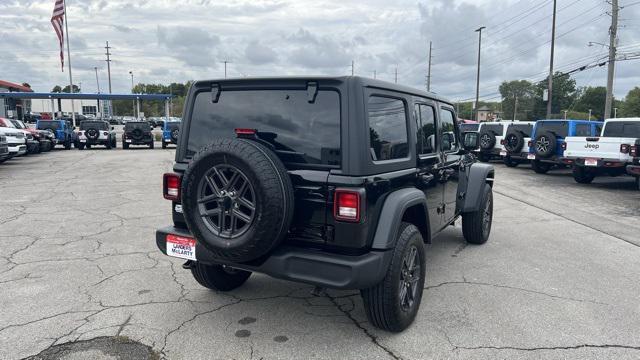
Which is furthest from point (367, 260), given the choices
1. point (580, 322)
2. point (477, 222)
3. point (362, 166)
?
point (477, 222)

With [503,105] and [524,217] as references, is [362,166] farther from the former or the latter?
[503,105]

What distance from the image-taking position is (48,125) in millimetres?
24922

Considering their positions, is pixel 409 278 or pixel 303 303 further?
pixel 303 303

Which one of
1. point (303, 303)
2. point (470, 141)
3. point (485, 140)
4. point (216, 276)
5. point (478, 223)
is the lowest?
point (303, 303)

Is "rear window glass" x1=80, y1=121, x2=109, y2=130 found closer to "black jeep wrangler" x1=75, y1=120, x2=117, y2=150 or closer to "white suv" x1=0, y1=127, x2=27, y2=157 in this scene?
"black jeep wrangler" x1=75, y1=120, x2=117, y2=150

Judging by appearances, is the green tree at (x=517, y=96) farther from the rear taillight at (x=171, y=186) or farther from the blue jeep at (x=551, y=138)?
the rear taillight at (x=171, y=186)

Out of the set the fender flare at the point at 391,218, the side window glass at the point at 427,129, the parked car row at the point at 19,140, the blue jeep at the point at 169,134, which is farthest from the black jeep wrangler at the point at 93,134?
the fender flare at the point at 391,218

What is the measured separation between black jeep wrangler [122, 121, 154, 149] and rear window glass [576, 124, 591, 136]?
2062 centimetres

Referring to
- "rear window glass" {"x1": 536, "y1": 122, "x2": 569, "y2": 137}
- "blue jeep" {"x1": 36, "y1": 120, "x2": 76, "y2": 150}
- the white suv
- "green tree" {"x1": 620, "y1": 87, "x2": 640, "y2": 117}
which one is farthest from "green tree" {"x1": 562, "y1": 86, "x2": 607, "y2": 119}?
the white suv

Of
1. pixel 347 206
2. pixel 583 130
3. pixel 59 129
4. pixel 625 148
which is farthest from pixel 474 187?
pixel 59 129

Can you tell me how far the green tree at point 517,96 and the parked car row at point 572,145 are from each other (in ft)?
372

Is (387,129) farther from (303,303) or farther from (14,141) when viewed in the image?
(14,141)

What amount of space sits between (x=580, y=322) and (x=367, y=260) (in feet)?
6.78

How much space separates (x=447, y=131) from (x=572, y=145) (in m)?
9.38
